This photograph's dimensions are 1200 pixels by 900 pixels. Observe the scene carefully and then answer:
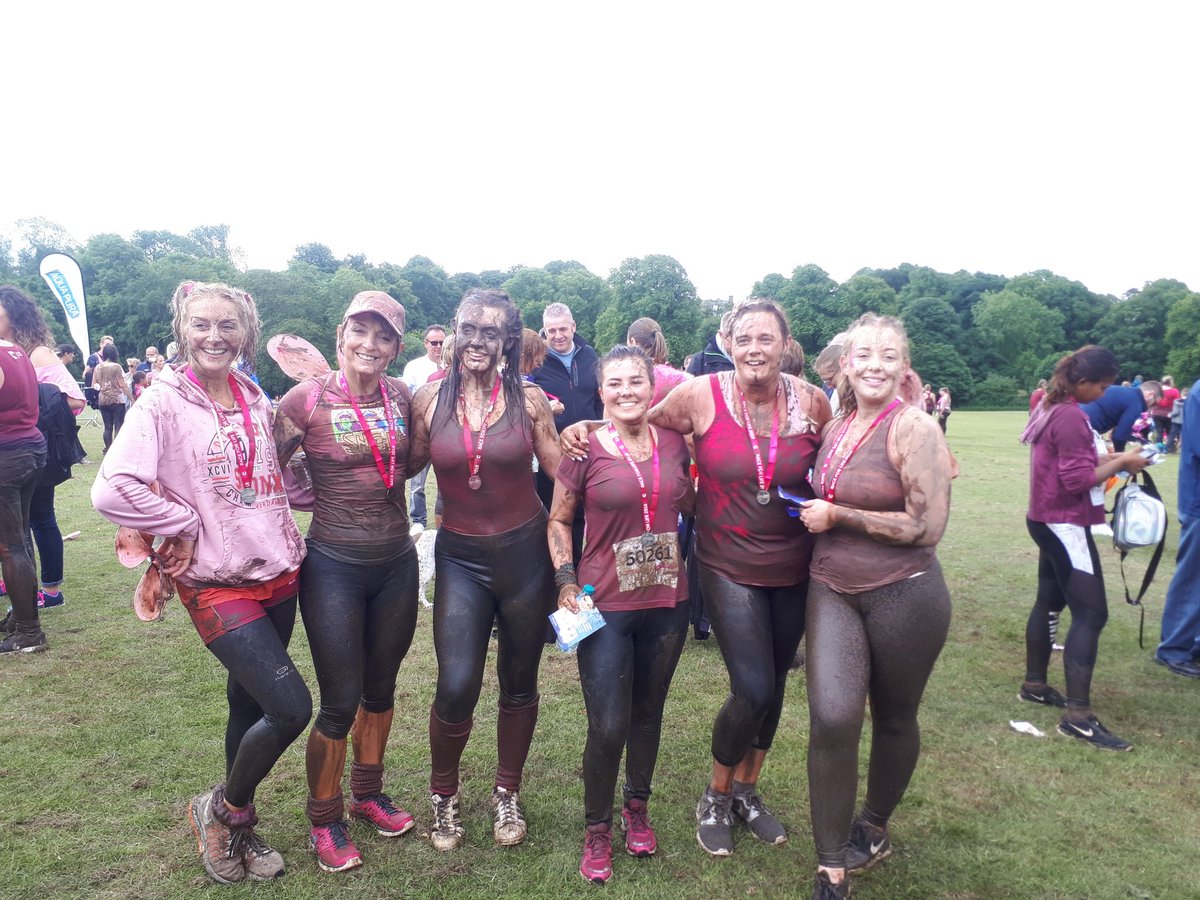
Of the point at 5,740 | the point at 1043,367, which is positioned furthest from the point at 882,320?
the point at 1043,367

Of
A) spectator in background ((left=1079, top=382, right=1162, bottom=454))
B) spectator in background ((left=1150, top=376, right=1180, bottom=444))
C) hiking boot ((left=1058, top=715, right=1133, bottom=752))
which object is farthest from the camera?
spectator in background ((left=1150, top=376, right=1180, bottom=444))

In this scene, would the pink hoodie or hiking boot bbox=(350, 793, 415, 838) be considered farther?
hiking boot bbox=(350, 793, 415, 838)

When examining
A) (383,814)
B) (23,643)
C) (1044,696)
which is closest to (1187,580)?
(1044,696)

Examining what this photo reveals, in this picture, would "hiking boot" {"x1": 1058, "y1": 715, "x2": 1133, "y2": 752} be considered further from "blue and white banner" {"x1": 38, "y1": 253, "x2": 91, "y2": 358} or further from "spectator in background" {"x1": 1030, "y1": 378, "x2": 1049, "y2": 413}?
"blue and white banner" {"x1": 38, "y1": 253, "x2": 91, "y2": 358}

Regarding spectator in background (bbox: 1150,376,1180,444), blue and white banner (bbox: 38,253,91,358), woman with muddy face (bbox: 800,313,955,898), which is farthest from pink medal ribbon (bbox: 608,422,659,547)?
spectator in background (bbox: 1150,376,1180,444)

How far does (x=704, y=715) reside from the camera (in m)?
4.82

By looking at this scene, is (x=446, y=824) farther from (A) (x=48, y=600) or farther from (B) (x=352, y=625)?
(A) (x=48, y=600)

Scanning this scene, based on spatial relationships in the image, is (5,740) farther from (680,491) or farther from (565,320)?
(565,320)

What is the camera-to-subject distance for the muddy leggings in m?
3.29

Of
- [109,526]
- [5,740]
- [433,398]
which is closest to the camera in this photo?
[433,398]

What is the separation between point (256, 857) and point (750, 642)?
90.9 inches

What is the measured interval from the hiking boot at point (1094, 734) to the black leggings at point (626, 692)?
2883mm

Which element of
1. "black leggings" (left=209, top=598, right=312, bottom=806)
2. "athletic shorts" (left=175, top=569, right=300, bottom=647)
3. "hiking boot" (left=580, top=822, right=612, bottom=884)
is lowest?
"hiking boot" (left=580, top=822, right=612, bottom=884)

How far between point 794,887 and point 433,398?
2.65 metres
